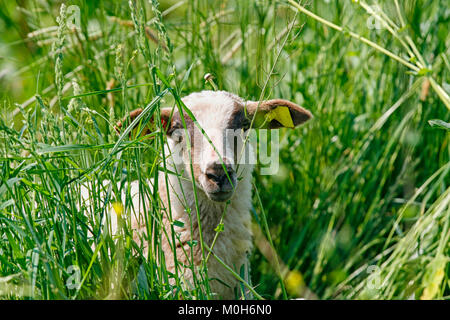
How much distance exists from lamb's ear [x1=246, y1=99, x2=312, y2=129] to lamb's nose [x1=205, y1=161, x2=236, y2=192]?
1.77 ft

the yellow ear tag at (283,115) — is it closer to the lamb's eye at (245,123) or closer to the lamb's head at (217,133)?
the lamb's head at (217,133)

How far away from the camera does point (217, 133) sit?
8.56 ft

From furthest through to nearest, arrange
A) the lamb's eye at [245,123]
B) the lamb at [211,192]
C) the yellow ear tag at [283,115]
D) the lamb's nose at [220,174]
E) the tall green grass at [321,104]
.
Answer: the tall green grass at [321,104] < the yellow ear tag at [283,115] < the lamb's eye at [245,123] < the lamb at [211,192] < the lamb's nose at [220,174]

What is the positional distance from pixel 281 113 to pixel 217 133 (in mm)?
490

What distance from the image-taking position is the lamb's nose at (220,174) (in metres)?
2.37

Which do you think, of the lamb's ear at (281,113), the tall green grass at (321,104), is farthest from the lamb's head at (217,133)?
the tall green grass at (321,104)

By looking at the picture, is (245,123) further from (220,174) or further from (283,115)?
(220,174)

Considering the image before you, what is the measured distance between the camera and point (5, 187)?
184 centimetres

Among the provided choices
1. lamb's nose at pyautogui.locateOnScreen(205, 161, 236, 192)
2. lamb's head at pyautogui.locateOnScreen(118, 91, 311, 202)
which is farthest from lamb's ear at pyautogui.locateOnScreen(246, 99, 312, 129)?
lamb's nose at pyautogui.locateOnScreen(205, 161, 236, 192)

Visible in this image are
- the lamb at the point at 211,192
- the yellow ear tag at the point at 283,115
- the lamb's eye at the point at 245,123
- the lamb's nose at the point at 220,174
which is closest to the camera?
the lamb's nose at the point at 220,174
